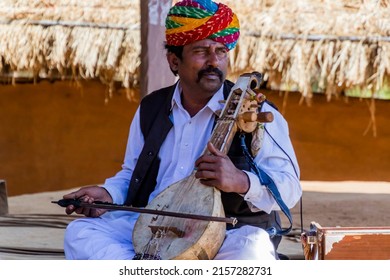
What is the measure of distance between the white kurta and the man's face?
67mm

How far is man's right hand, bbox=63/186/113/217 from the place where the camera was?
13.3 ft

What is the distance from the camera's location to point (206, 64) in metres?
4.13

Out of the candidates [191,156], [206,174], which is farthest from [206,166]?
[191,156]

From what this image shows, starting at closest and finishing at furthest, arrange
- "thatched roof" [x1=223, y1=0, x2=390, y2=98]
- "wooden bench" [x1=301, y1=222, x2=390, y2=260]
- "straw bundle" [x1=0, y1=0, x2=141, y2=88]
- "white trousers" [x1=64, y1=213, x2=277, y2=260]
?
"wooden bench" [x1=301, y1=222, x2=390, y2=260] → "white trousers" [x1=64, y1=213, x2=277, y2=260] → "thatched roof" [x1=223, y1=0, x2=390, y2=98] → "straw bundle" [x1=0, y1=0, x2=141, y2=88]

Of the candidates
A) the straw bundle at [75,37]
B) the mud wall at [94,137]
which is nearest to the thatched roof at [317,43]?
the mud wall at [94,137]

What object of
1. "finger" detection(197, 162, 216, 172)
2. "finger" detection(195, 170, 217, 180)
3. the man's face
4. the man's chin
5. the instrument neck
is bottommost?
"finger" detection(195, 170, 217, 180)

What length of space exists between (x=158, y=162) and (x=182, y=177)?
0.50 feet

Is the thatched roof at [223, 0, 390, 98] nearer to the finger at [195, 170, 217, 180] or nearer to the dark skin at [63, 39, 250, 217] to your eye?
the dark skin at [63, 39, 250, 217]

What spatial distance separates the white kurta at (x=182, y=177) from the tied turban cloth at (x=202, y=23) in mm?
246

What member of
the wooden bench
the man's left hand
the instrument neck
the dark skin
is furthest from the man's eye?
the wooden bench

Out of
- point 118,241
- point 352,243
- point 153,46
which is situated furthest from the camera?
point 153,46

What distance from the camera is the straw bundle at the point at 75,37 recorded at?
847 cm

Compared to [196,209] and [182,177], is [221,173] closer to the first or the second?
[196,209]

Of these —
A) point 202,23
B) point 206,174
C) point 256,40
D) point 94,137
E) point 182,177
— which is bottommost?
point 94,137
